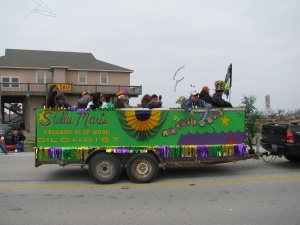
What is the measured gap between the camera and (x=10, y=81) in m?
33.7

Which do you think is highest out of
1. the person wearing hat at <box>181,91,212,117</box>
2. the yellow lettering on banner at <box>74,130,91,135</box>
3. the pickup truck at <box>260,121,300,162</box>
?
the person wearing hat at <box>181,91,212,117</box>

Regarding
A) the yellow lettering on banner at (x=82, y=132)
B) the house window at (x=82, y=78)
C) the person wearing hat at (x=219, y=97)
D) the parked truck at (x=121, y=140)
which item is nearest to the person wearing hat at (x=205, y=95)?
the person wearing hat at (x=219, y=97)

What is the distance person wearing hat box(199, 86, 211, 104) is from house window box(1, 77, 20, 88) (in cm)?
2808

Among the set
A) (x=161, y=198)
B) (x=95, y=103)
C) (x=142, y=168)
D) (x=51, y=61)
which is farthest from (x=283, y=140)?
(x=51, y=61)

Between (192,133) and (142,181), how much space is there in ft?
5.26

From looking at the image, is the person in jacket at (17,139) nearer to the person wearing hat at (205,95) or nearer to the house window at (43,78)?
the person wearing hat at (205,95)

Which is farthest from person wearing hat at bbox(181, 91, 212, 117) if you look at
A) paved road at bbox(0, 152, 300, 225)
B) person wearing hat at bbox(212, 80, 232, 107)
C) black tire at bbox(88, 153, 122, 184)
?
black tire at bbox(88, 153, 122, 184)

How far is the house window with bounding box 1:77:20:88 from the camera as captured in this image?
32.5 m

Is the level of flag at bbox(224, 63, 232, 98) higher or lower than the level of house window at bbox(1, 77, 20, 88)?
lower

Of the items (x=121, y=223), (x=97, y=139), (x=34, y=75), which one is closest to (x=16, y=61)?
(x=34, y=75)

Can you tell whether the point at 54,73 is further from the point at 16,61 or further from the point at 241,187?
the point at 241,187

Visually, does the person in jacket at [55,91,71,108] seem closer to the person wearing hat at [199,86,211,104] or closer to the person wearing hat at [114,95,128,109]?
the person wearing hat at [114,95,128,109]

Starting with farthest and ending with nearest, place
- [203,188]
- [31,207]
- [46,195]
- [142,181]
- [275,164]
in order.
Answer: [275,164], [142,181], [203,188], [46,195], [31,207]

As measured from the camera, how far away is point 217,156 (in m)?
7.90
